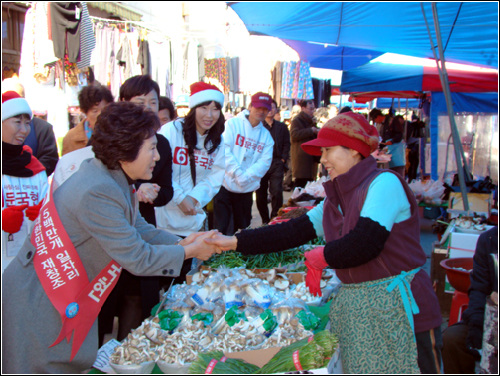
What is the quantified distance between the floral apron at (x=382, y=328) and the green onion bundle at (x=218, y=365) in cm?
48

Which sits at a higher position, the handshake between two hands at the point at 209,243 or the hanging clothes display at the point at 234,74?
the hanging clothes display at the point at 234,74

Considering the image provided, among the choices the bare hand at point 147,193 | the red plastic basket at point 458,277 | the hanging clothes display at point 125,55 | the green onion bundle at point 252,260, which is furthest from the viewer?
the hanging clothes display at point 125,55

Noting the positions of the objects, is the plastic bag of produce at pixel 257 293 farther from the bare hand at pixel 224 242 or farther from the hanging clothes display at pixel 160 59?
the hanging clothes display at pixel 160 59

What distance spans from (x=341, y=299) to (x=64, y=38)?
5409 millimetres

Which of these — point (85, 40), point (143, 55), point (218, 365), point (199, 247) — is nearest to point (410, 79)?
point (143, 55)

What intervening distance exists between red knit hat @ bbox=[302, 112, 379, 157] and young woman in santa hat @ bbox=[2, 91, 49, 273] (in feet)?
6.94

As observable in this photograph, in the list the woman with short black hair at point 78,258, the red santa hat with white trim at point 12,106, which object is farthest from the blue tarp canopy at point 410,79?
the woman with short black hair at point 78,258

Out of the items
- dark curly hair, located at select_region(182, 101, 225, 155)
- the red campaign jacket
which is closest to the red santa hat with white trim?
dark curly hair, located at select_region(182, 101, 225, 155)

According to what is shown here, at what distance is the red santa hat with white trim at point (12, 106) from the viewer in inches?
120

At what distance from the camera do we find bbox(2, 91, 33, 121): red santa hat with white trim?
3.06 meters

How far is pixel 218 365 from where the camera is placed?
6.11ft

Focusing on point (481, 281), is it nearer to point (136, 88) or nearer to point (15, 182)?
point (136, 88)

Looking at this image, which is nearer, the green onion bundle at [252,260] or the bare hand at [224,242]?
the bare hand at [224,242]

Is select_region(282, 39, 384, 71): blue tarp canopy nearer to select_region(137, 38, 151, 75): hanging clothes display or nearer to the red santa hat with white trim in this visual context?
select_region(137, 38, 151, 75): hanging clothes display
